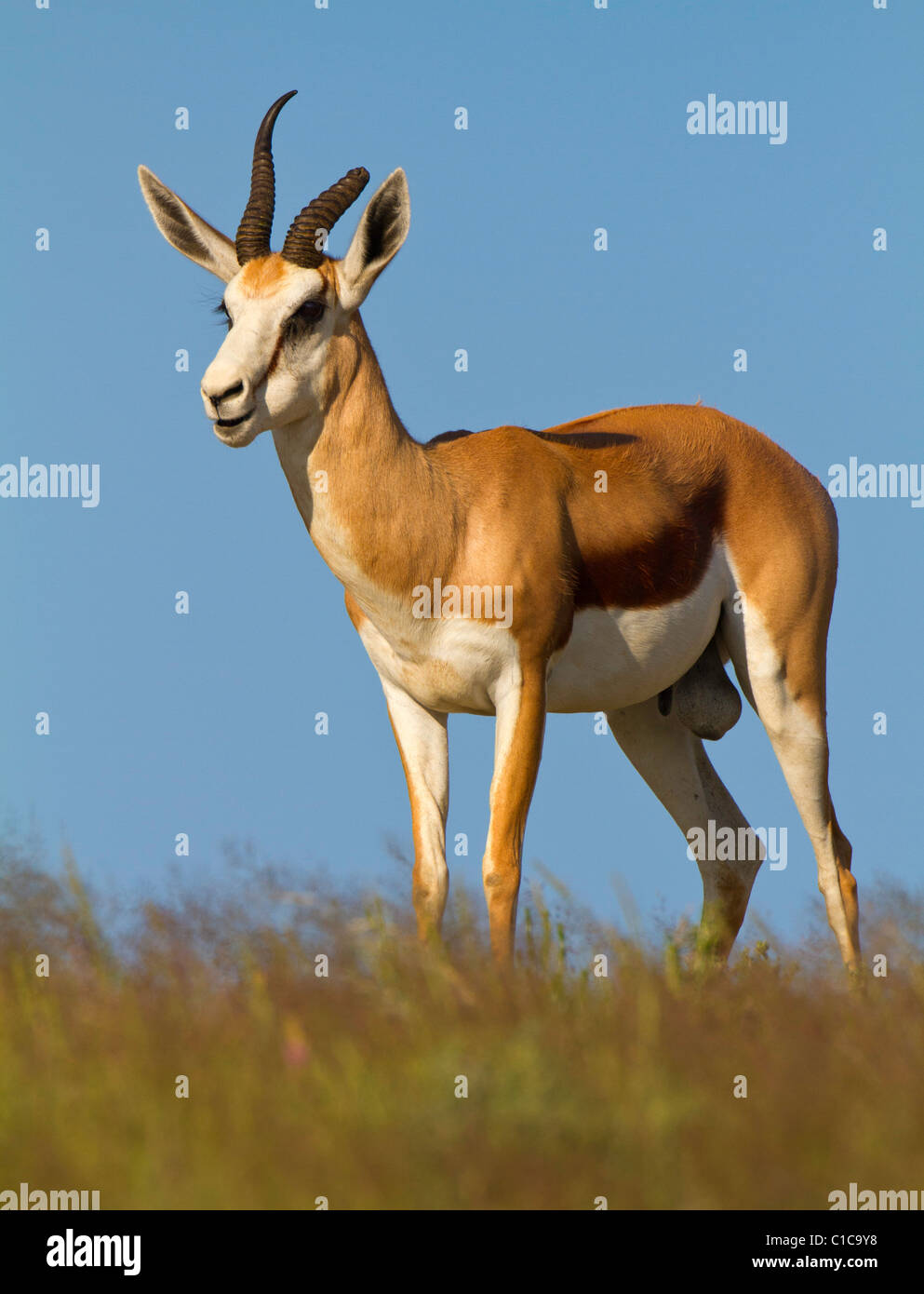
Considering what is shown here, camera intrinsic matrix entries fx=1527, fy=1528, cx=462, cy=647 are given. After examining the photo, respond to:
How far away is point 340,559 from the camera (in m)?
8.30

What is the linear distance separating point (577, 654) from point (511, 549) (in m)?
0.94

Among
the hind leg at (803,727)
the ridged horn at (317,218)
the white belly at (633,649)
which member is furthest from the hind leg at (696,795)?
the ridged horn at (317,218)

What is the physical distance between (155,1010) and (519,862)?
2361mm

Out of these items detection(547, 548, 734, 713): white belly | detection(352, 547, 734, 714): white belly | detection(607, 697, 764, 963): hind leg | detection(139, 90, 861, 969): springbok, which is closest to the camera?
detection(139, 90, 861, 969): springbok

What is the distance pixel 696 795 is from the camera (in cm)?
1048

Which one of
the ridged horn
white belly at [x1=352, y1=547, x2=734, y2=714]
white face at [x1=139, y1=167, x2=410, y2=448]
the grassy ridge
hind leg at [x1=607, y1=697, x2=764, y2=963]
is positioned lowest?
the grassy ridge

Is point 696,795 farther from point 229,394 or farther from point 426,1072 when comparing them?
point 426,1072

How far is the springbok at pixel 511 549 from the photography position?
8023 mm

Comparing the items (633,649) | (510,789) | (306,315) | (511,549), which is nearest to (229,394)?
(306,315)

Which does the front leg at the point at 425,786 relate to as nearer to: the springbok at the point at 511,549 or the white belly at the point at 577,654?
the springbok at the point at 511,549

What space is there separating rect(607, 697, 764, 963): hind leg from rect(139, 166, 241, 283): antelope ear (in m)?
4.16

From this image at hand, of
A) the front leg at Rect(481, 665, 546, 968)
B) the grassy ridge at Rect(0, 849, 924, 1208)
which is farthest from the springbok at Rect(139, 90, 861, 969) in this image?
the grassy ridge at Rect(0, 849, 924, 1208)

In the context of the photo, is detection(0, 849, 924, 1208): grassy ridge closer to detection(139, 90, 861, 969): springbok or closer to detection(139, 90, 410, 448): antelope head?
detection(139, 90, 861, 969): springbok

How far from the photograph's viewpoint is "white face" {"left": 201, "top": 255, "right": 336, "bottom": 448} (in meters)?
7.59
